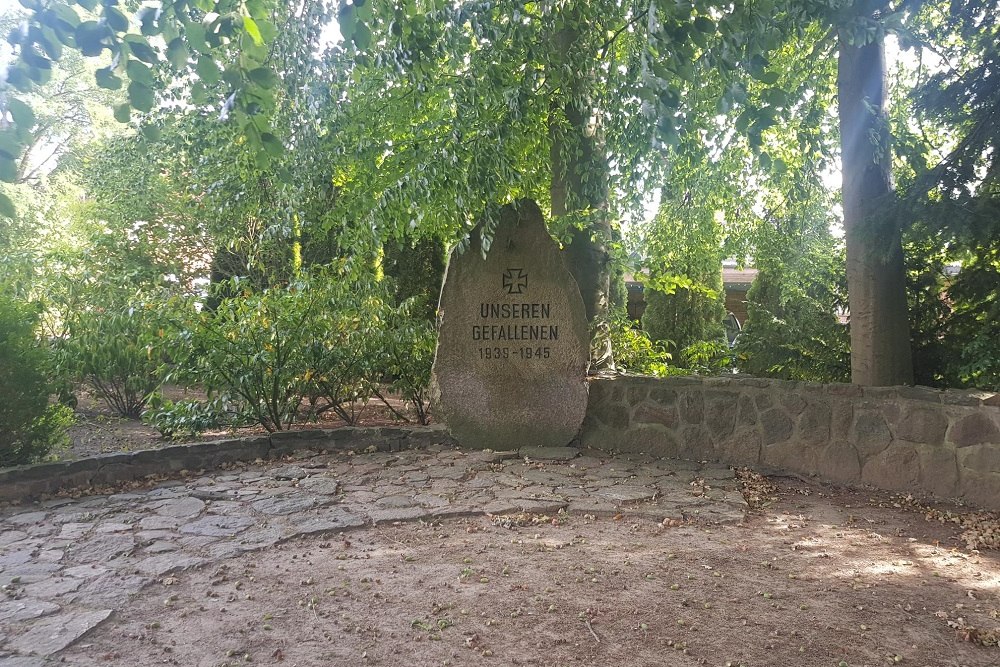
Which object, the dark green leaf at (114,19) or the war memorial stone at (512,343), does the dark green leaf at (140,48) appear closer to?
the dark green leaf at (114,19)

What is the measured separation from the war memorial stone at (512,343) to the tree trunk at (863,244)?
7.02ft

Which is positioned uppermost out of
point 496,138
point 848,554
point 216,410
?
point 496,138

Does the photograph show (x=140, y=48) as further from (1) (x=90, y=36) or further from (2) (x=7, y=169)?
(2) (x=7, y=169)

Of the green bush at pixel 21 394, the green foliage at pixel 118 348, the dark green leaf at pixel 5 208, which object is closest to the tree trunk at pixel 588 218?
the green foliage at pixel 118 348

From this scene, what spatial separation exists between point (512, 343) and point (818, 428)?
2492mm

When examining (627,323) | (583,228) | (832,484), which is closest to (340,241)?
(583,228)

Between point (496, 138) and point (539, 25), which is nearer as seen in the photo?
point (539, 25)

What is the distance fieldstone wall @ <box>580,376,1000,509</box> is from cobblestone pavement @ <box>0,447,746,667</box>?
0.29m

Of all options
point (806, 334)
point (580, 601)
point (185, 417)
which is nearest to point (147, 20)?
point (580, 601)

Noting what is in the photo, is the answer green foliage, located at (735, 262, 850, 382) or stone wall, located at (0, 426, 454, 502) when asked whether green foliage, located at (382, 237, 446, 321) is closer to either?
stone wall, located at (0, 426, 454, 502)

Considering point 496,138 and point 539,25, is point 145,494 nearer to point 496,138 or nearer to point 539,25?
point 496,138

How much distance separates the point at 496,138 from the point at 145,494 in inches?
134

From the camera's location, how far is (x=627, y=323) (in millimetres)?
7793

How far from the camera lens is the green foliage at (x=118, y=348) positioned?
20.7ft
